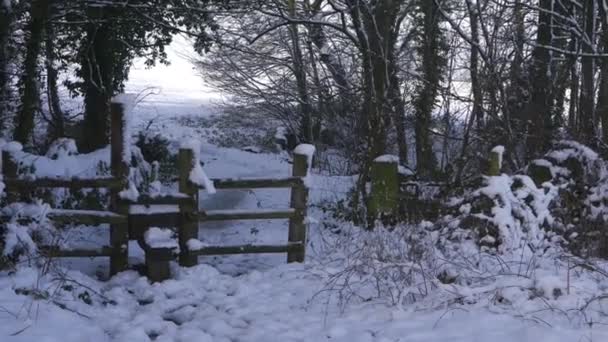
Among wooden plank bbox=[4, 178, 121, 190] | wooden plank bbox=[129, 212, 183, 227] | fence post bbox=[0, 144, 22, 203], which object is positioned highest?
fence post bbox=[0, 144, 22, 203]

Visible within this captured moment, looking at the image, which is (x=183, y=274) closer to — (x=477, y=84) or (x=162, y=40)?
(x=477, y=84)

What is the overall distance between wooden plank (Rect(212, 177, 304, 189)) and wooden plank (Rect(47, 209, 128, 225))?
103cm

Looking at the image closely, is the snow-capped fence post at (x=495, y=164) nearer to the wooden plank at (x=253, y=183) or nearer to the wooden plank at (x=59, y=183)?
the wooden plank at (x=253, y=183)

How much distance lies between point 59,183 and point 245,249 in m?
2.02

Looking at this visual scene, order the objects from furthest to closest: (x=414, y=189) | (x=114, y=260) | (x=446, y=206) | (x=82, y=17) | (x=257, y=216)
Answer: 1. (x=82, y=17)
2. (x=414, y=189)
3. (x=446, y=206)
4. (x=257, y=216)
5. (x=114, y=260)

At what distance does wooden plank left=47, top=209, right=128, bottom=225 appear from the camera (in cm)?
564

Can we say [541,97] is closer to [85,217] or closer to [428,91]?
[428,91]

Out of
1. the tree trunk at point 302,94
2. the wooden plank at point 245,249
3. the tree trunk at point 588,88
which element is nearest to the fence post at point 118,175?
the wooden plank at point 245,249

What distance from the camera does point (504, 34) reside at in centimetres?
952

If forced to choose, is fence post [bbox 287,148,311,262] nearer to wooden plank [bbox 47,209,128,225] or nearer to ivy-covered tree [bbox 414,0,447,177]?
wooden plank [bbox 47,209,128,225]

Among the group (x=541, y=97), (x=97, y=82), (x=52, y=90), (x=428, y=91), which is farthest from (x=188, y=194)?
(x=97, y=82)

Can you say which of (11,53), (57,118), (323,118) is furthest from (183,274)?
(323,118)

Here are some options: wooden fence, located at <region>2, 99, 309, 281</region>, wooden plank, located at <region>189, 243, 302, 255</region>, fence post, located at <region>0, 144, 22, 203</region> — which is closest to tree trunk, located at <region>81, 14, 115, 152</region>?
fence post, located at <region>0, 144, 22, 203</region>

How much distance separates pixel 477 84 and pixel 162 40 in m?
6.25
